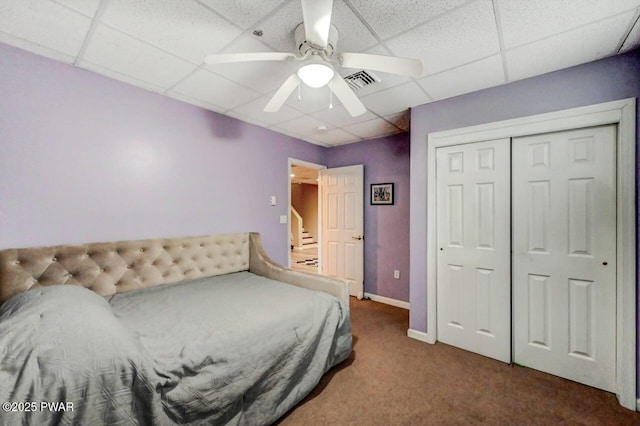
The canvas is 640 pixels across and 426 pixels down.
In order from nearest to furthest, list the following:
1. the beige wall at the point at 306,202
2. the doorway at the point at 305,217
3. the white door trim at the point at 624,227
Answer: the white door trim at the point at 624,227 < the doorway at the point at 305,217 < the beige wall at the point at 306,202

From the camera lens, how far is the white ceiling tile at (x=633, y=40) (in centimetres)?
162

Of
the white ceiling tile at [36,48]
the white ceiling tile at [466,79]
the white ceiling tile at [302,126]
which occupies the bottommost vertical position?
the white ceiling tile at [466,79]

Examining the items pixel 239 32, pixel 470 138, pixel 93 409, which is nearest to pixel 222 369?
pixel 93 409

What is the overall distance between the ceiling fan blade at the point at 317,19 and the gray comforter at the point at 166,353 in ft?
5.68

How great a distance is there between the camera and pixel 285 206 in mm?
3857

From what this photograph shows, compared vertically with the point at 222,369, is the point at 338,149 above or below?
above

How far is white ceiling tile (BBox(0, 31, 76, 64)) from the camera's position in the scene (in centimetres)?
178

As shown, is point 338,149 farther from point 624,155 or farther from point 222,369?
point 222,369

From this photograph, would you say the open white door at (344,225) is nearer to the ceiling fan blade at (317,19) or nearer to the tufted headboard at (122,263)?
the tufted headboard at (122,263)

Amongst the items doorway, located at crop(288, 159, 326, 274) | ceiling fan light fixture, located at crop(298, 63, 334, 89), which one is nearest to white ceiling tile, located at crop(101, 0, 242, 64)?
ceiling fan light fixture, located at crop(298, 63, 334, 89)

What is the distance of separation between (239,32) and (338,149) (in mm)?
2942

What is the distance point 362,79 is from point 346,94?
628 millimetres

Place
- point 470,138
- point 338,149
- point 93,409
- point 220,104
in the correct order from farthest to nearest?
point 338,149 < point 220,104 < point 470,138 < point 93,409

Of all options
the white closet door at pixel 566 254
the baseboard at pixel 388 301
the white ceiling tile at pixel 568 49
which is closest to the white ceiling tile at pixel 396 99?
the white ceiling tile at pixel 568 49
